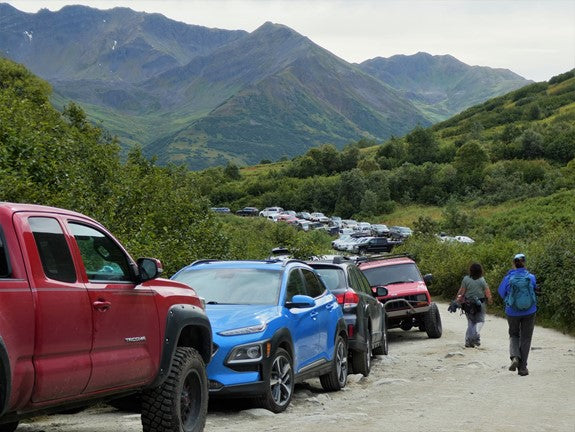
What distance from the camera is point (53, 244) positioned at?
6.42 meters

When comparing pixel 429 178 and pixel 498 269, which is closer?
pixel 498 269

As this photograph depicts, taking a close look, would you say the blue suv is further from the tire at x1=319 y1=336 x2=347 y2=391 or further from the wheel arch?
the wheel arch

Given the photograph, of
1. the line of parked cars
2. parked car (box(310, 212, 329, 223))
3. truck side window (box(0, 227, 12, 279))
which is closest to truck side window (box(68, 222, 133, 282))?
truck side window (box(0, 227, 12, 279))

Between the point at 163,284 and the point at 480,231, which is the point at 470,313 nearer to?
the point at 163,284

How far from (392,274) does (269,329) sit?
12596 millimetres

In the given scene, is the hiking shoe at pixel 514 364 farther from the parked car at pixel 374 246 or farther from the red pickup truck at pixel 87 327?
the parked car at pixel 374 246

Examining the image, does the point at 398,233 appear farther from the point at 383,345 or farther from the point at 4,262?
the point at 4,262

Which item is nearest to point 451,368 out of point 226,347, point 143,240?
point 143,240

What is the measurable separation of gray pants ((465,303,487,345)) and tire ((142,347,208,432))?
36.7ft

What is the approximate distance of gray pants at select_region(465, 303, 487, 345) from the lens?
18.7 m

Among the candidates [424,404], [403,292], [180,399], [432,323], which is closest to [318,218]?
[432,323]

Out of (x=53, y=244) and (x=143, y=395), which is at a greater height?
(x=53, y=244)

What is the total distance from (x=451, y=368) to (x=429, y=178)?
99.8 m

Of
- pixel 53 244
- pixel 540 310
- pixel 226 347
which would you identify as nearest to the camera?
pixel 53 244
